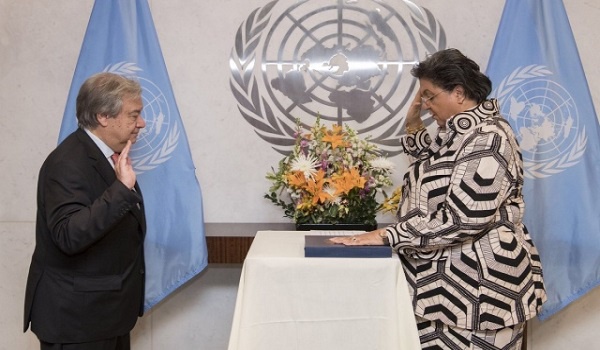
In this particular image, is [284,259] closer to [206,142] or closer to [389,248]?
[389,248]

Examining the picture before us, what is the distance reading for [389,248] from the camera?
206cm

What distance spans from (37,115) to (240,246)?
123cm

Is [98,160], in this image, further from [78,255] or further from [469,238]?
[469,238]

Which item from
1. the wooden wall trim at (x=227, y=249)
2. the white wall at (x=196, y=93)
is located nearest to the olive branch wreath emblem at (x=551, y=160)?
the white wall at (x=196, y=93)

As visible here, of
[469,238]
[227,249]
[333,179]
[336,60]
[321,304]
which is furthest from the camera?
[336,60]

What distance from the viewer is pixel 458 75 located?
224 cm

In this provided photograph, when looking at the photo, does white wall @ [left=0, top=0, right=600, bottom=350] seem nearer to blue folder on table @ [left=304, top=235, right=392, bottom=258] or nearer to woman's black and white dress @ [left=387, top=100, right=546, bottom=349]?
woman's black and white dress @ [left=387, top=100, right=546, bottom=349]

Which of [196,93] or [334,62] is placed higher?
[334,62]

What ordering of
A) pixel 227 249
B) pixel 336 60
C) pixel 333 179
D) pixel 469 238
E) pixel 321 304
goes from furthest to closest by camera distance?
pixel 336 60, pixel 227 249, pixel 333 179, pixel 469 238, pixel 321 304

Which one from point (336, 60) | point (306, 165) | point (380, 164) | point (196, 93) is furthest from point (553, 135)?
point (196, 93)

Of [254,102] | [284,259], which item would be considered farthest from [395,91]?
[284,259]

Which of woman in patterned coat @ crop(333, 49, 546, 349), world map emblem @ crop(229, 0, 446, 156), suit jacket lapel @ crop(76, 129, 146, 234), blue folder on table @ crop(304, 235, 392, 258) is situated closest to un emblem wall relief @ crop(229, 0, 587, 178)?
world map emblem @ crop(229, 0, 446, 156)

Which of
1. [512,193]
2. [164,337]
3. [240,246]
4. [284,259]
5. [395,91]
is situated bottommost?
[164,337]

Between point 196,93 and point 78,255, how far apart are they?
1345mm
